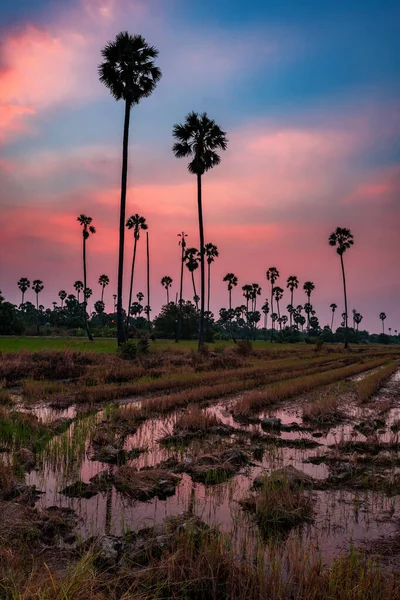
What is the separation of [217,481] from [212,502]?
3.12 feet

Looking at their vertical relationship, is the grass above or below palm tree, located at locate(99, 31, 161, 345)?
below

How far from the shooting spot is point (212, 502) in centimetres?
705

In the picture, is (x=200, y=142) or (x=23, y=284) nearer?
(x=200, y=142)

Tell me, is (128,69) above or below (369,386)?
above

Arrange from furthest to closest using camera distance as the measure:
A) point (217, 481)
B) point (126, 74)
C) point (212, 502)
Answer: point (126, 74)
point (217, 481)
point (212, 502)

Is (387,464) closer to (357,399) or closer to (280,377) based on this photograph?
(357,399)

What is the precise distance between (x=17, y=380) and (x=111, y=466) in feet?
48.8

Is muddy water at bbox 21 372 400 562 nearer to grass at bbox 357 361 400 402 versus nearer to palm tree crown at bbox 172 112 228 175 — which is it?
grass at bbox 357 361 400 402

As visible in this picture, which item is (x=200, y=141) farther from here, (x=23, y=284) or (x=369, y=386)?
(x=23, y=284)

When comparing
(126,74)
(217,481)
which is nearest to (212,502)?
(217,481)

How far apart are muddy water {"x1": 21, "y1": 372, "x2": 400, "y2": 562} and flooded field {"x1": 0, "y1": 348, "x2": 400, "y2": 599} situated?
28 mm

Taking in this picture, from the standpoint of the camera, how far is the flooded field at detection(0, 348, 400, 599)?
205 inches

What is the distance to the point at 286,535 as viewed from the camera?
5.87 metres

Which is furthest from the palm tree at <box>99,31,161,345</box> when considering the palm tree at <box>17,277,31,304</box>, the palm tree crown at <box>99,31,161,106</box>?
the palm tree at <box>17,277,31,304</box>
